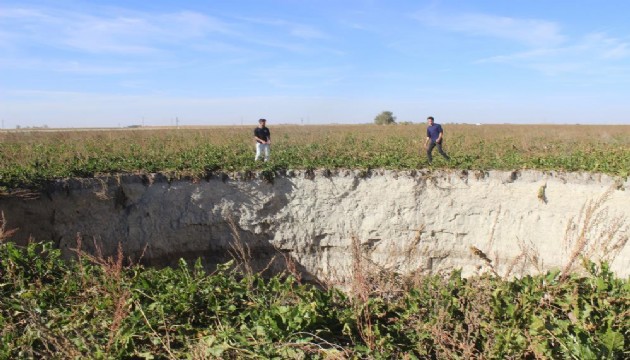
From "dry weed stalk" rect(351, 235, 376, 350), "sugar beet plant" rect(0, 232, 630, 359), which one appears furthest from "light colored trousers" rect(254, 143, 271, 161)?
"dry weed stalk" rect(351, 235, 376, 350)

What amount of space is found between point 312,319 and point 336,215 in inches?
304

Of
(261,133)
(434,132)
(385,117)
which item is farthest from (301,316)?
(385,117)

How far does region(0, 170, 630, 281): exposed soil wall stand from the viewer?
10.2 metres

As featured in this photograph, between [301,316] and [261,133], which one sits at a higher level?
[261,133]

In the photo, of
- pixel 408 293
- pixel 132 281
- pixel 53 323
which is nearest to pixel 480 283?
pixel 408 293

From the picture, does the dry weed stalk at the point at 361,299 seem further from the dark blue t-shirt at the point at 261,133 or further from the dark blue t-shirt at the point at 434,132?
the dark blue t-shirt at the point at 434,132

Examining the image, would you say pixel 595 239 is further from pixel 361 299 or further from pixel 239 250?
pixel 239 250

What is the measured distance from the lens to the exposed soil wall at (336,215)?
402 inches

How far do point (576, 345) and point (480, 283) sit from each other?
1.11 meters

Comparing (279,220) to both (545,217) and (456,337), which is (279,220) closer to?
(545,217)

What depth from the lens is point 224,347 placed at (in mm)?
3719

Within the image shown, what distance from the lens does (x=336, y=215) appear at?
11.6m

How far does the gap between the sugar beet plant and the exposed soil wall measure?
18.9ft

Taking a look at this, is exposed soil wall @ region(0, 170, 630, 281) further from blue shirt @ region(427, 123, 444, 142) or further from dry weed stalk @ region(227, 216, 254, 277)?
blue shirt @ region(427, 123, 444, 142)
